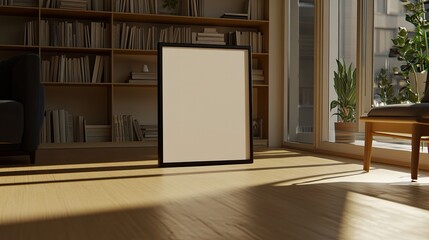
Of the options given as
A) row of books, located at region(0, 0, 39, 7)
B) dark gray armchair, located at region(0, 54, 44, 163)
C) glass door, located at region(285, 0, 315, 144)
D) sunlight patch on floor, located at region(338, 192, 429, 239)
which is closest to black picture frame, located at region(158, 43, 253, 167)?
dark gray armchair, located at region(0, 54, 44, 163)

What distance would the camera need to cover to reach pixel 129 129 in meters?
4.80

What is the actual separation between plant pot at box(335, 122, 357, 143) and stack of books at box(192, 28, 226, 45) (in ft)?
4.83

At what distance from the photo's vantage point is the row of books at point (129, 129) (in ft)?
15.5

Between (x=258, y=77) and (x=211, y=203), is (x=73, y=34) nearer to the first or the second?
(x=258, y=77)

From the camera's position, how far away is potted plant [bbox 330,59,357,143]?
13.4 ft

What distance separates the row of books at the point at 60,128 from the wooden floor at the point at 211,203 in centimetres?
147

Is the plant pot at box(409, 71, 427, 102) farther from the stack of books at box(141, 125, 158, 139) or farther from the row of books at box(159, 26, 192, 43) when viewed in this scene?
the stack of books at box(141, 125, 158, 139)

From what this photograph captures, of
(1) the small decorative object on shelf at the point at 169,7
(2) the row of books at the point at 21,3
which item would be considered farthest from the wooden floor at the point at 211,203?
(1) the small decorative object on shelf at the point at 169,7

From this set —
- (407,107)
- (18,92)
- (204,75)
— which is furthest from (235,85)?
Answer: (18,92)

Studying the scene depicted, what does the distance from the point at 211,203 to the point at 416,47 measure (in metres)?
2.15

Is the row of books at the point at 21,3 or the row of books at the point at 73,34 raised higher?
the row of books at the point at 21,3

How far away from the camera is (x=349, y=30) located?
4141 mm

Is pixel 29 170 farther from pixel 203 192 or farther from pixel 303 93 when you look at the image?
pixel 303 93

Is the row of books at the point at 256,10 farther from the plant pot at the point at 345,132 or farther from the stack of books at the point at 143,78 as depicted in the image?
the plant pot at the point at 345,132
